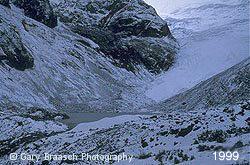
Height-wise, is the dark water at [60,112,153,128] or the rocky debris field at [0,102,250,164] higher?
the dark water at [60,112,153,128]

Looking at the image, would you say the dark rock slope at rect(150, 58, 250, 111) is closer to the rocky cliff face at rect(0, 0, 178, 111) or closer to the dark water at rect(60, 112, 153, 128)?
the dark water at rect(60, 112, 153, 128)

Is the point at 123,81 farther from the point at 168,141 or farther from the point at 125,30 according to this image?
the point at 168,141

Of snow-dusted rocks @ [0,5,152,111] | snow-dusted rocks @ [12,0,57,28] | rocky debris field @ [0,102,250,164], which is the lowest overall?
rocky debris field @ [0,102,250,164]

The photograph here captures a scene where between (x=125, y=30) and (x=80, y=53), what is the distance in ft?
85.6

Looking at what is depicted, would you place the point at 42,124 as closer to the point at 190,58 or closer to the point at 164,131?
the point at 164,131

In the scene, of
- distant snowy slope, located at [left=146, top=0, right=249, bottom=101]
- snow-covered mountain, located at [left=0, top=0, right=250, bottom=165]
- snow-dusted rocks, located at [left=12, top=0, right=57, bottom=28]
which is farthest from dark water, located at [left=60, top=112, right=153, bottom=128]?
snow-dusted rocks, located at [left=12, top=0, right=57, bottom=28]

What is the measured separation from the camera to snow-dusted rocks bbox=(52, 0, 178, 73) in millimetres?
84438

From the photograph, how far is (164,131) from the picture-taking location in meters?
21.9

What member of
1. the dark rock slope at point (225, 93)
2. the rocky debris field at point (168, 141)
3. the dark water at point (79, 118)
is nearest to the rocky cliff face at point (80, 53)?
the dark water at point (79, 118)

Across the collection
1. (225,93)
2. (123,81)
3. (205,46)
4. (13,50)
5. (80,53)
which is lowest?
(225,93)

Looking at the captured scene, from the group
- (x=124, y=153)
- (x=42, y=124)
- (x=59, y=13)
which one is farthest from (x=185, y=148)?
(x=59, y=13)

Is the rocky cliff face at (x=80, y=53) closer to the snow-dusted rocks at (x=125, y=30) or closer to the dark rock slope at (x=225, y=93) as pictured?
the snow-dusted rocks at (x=125, y=30)

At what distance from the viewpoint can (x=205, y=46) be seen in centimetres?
8856

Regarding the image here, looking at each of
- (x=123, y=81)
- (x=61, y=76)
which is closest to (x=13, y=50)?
(x=61, y=76)
